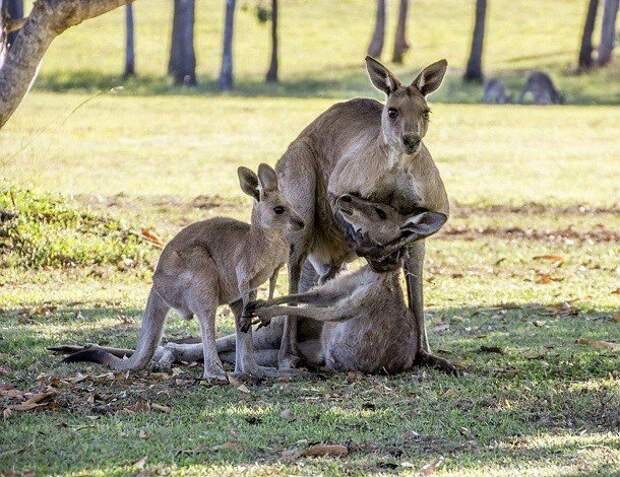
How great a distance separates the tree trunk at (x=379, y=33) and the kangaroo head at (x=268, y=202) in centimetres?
4035

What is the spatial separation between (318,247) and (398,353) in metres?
1.12

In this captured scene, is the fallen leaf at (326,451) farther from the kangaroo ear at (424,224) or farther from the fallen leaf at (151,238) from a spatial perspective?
the fallen leaf at (151,238)

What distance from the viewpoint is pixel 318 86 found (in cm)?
4009

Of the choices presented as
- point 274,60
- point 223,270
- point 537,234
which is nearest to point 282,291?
point 223,270

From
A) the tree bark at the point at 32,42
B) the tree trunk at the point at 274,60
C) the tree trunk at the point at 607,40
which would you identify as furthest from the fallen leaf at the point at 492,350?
the tree trunk at the point at 607,40

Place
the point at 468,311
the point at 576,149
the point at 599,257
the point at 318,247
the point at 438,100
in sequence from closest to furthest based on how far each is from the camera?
the point at 318,247, the point at 468,311, the point at 599,257, the point at 576,149, the point at 438,100

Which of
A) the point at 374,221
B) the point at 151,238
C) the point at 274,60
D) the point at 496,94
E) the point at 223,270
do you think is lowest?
the point at 496,94

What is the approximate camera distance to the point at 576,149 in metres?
24.0

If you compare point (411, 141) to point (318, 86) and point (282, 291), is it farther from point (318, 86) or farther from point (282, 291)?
point (318, 86)

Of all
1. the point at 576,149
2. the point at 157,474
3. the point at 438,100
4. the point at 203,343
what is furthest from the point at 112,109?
the point at 157,474

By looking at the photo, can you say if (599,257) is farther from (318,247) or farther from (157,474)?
(157,474)

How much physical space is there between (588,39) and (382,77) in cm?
3663

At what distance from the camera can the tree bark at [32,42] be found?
694 centimetres

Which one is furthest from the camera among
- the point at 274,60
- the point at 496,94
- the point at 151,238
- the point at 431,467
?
the point at 274,60
